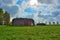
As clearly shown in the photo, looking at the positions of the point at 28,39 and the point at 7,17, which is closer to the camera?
the point at 28,39

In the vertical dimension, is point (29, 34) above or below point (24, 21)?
below

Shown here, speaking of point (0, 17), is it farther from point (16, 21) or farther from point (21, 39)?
point (21, 39)

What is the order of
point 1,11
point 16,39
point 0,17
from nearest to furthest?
1. point 16,39
2. point 0,17
3. point 1,11

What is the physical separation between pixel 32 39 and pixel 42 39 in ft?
4.83

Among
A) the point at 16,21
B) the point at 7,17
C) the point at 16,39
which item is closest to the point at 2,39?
the point at 16,39

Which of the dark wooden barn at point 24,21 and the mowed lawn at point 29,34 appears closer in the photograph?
the mowed lawn at point 29,34

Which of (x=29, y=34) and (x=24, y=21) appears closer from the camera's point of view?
(x=29, y=34)

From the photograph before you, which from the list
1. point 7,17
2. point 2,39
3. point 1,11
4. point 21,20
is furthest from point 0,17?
point 2,39

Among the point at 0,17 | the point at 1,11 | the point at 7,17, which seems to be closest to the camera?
the point at 0,17

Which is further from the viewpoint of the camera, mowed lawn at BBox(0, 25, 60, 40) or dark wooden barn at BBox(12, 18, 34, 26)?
dark wooden barn at BBox(12, 18, 34, 26)

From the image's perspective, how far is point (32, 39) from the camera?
994 inches

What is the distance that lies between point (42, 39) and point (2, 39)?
511 centimetres

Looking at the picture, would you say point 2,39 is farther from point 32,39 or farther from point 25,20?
point 25,20

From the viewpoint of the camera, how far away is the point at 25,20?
94938mm
